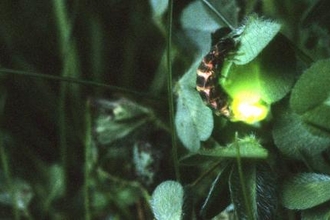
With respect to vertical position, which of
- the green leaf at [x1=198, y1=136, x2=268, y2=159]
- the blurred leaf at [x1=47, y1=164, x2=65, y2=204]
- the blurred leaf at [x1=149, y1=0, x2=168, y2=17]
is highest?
the blurred leaf at [x1=149, y1=0, x2=168, y2=17]

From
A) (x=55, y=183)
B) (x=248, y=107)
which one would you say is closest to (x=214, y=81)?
(x=248, y=107)

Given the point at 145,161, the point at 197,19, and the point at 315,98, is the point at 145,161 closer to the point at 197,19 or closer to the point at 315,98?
the point at 197,19

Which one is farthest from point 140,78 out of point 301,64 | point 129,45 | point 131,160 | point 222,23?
point 301,64

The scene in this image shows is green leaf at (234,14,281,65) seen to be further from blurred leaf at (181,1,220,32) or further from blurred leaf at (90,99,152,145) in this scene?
blurred leaf at (90,99,152,145)

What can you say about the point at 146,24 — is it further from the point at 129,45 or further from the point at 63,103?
the point at 63,103

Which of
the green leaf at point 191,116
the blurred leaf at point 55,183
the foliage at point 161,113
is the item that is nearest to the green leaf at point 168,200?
the foliage at point 161,113

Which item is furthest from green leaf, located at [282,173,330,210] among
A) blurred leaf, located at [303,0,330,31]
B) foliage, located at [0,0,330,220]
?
blurred leaf, located at [303,0,330,31]

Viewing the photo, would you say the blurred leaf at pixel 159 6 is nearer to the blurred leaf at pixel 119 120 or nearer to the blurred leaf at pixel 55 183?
the blurred leaf at pixel 119 120
